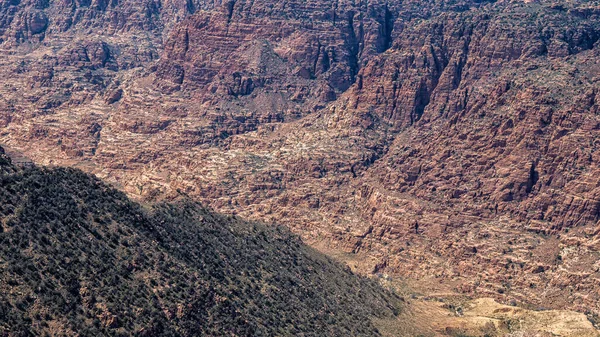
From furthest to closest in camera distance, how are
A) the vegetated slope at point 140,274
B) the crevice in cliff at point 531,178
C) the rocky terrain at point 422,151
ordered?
the crevice in cliff at point 531,178 < the rocky terrain at point 422,151 < the vegetated slope at point 140,274

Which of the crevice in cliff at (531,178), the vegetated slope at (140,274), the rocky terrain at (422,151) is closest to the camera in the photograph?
→ the vegetated slope at (140,274)

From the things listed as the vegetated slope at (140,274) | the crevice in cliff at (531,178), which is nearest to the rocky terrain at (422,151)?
the crevice in cliff at (531,178)

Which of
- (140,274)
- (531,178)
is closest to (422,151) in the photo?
(531,178)

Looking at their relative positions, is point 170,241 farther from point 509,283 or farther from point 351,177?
point 351,177

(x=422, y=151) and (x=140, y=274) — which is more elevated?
(x=140, y=274)

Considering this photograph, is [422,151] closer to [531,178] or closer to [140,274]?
[531,178]

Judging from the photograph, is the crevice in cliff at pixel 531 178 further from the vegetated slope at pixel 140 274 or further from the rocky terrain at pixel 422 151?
the vegetated slope at pixel 140 274

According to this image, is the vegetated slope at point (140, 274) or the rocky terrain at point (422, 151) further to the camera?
the rocky terrain at point (422, 151)
